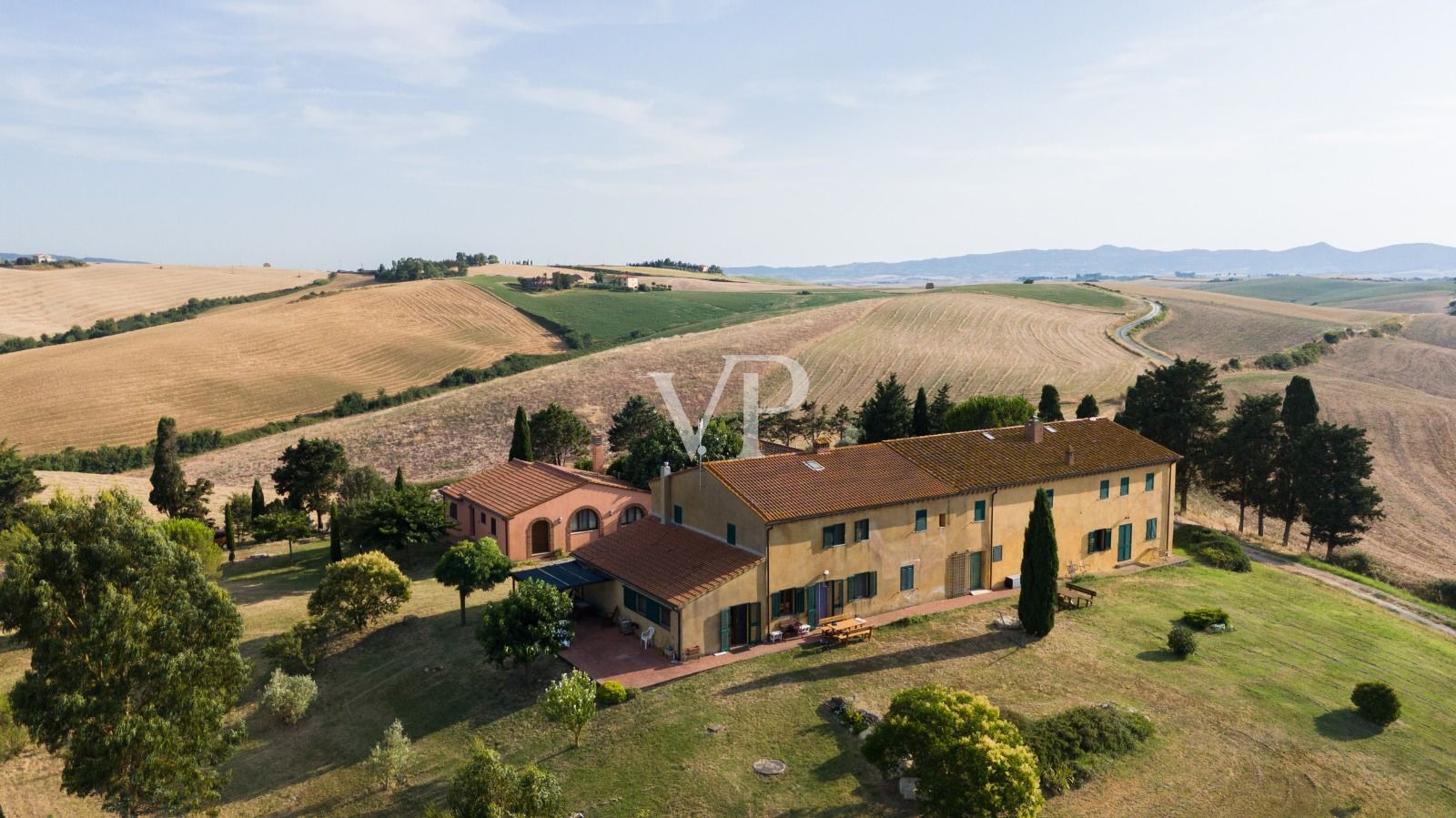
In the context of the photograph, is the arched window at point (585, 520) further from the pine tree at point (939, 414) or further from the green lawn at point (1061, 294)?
the green lawn at point (1061, 294)

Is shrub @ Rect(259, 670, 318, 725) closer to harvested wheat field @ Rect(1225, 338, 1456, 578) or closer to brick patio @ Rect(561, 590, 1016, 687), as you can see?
brick patio @ Rect(561, 590, 1016, 687)

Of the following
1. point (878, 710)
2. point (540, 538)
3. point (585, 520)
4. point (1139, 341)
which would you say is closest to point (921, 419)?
point (585, 520)

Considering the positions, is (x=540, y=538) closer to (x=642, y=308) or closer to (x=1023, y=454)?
(x=1023, y=454)

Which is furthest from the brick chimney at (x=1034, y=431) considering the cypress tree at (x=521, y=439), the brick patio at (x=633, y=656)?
the cypress tree at (x=521, y=439)

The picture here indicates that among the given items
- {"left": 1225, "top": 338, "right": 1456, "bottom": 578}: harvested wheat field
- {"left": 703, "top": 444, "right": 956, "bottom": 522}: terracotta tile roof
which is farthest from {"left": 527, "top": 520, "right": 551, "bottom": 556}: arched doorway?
{"left": 1225, "top": 338, "right": 1456, "bottom": 578}: harvested wheat field

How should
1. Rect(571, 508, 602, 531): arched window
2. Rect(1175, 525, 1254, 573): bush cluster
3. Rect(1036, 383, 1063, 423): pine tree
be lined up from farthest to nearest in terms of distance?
Rect(1036, 383, 1063, 423): pine tree, Rect(571, 508, 602, 531): arched window, Rect(1175, 525, 1254, 573): bush cluster

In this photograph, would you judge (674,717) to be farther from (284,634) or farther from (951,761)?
(284,634)

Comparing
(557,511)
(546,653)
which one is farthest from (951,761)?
A: (557,511)

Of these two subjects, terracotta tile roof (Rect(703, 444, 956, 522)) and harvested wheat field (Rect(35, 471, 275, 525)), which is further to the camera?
harvested wheat field (Rect(35, 471, 275, 525))
